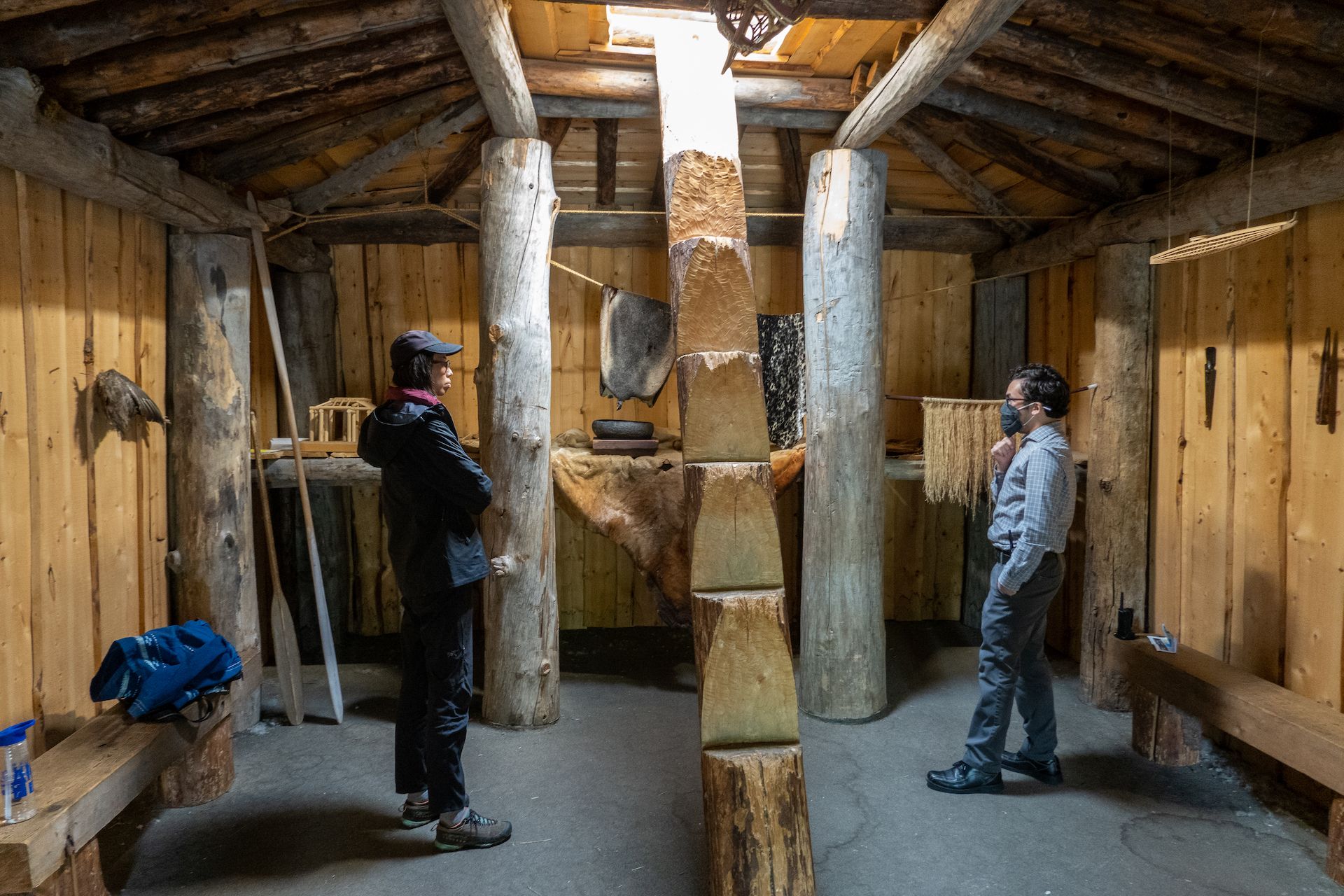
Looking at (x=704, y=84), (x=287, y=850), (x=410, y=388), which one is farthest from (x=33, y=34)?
(x=287, y=850)

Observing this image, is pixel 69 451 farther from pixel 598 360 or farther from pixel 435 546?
pixel 598 360

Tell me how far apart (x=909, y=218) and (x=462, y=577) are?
3.80 meters

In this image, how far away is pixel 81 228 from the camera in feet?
10.6

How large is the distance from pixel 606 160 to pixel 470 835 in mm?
3860

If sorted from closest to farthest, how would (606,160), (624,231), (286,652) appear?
(286,652) → (606,160) → (624,231)

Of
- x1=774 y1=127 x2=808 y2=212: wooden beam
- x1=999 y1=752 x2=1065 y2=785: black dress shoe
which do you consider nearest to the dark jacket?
x1=999 y1=752 x2=1065 y2=785: black dress shoe

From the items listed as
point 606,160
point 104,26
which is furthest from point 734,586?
point 606,160

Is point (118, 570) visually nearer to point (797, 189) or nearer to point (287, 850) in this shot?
point (287, 850)

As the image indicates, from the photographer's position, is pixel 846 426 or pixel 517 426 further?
pixel 846 426

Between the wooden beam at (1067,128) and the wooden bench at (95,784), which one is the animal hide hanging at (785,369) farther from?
the wooden bench at (95,784)

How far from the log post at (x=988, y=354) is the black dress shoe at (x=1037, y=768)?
6.63 ft

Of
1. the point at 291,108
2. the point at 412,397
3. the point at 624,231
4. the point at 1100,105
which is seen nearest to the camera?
the point at 412,397

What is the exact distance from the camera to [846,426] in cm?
413

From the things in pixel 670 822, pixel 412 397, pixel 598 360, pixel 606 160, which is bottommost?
pixel 670 822
